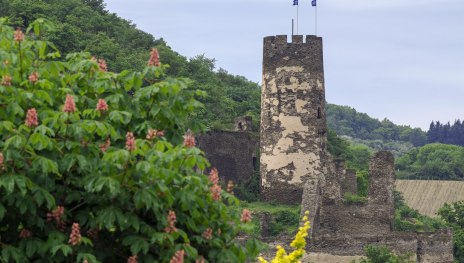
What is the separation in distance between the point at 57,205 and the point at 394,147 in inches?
7144

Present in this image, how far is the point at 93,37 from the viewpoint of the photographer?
72000 millimetres

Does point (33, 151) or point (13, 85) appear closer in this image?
point (33, 151)

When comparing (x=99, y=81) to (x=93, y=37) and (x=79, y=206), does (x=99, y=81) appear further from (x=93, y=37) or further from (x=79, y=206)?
(x=93, y=37)

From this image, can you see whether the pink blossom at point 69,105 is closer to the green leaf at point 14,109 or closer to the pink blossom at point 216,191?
the green leaf at point 14,109

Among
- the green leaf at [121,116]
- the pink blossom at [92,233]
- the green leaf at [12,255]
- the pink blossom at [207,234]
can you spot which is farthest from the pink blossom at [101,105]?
the green leaf at [12,255]

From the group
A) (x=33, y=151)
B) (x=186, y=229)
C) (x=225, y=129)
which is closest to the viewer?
(x=33, y=151)

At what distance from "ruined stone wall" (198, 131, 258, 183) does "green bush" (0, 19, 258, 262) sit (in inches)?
1425

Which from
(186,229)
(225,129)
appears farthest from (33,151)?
(225,129)

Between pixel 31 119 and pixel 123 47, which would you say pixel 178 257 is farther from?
pixel 123 47

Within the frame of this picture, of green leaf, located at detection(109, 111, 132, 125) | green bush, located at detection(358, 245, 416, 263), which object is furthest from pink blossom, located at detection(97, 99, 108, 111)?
green bush, located at detection(358, 245, 416, 263)

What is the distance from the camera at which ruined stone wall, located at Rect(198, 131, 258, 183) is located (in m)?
53.2

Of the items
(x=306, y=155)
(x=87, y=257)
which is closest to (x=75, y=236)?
(x=87, y=257)

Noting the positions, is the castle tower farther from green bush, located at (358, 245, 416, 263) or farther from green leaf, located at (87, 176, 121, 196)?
green leaf, located at (87, 176, 121, 196)

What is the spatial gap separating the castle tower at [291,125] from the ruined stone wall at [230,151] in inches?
197
